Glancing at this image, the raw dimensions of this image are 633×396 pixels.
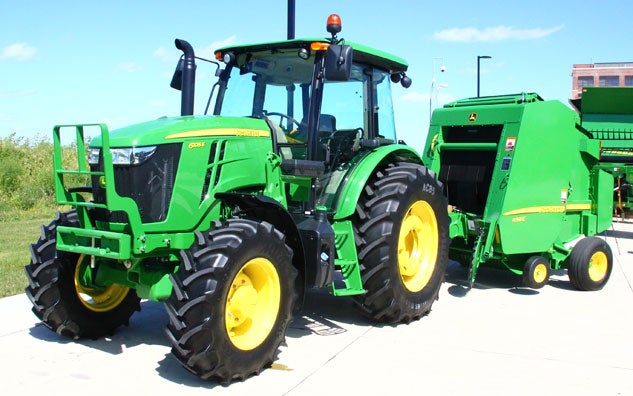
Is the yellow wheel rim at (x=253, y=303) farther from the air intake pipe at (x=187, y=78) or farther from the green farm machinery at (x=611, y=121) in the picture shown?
the green farm machinery at (x=611, y=121)

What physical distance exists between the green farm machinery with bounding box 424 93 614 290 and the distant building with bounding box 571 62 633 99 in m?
79.2

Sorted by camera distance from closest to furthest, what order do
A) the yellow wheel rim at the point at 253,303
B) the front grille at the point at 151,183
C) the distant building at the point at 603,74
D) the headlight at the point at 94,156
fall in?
the yellow wheel rim at the point at 253,303, the front grille at the point at 151,183, the headlight at the point at 94,156, the distant building at the point at 603,74

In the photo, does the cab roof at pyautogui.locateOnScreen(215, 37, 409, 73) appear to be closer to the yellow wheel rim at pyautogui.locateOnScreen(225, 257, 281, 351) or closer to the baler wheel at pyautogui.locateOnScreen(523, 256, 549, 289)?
the yellow wheel rim at pyautogui.locateOnScreen(225, 257, 281, 351)

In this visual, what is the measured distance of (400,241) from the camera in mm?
5957

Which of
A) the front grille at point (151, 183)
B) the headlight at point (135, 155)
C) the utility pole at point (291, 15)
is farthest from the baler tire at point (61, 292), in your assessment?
the utility pole at point (291, 15)

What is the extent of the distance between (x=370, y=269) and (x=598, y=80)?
8660 centimetres

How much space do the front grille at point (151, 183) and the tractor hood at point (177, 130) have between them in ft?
0.29

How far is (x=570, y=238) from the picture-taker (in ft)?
26.3

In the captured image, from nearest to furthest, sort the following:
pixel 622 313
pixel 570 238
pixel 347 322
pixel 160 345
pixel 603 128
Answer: pixel 160 345 < pixel 347 322 < pixel 622 313 < pixel 570 238 < pixel 603 128

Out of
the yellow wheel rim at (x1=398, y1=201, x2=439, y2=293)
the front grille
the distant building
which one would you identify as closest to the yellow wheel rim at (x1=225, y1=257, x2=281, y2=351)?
the front grille

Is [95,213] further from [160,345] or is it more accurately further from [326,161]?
[326,161]

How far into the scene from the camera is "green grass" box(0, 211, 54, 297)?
7.44 meters

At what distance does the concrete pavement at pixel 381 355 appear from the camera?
14.2 feet

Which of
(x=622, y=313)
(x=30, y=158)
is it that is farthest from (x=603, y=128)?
(x=30, y=158)
